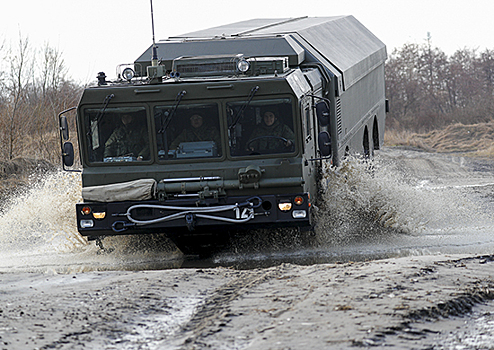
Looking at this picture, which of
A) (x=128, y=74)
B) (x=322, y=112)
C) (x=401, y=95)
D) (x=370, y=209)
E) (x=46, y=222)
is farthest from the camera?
(x=401, y=95)

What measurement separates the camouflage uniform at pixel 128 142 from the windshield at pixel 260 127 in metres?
1.07

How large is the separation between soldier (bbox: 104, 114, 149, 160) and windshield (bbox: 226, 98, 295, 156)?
3.52ft

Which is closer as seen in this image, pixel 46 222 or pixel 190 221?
pixel 190 221

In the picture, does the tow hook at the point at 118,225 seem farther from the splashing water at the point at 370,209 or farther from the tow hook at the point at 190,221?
the splashing water at the point at 370,209

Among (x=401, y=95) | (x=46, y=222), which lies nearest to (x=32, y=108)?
(x=46, y=222)

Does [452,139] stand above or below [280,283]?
below

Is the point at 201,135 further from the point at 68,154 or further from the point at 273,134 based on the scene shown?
the point at 68,154

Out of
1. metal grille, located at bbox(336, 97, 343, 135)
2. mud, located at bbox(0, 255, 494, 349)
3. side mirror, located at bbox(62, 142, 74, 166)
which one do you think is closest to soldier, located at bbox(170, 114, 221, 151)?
side mirror, located at bbox(62, 142, 74, 166)

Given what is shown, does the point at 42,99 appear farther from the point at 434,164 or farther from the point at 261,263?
the point at 261,263

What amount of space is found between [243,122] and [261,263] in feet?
5.69

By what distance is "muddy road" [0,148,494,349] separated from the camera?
5.35 m

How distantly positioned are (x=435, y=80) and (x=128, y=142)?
3548cm

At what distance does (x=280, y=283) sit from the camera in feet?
22.7

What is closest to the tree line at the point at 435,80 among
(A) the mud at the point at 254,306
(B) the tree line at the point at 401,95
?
(B) the tree line at the point at 401,95
